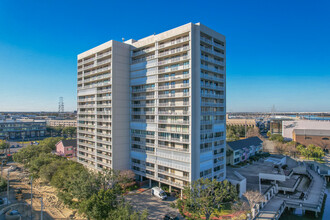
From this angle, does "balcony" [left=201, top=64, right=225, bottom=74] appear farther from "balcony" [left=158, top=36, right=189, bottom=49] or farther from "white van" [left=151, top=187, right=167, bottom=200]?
"white van" [left=151, top=187, right=167, bottom=200]

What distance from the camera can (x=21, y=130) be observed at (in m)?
154

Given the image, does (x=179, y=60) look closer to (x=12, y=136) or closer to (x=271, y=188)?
(x=271, y=188)

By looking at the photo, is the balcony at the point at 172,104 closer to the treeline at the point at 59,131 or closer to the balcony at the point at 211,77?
the balcony at the point at 211,77

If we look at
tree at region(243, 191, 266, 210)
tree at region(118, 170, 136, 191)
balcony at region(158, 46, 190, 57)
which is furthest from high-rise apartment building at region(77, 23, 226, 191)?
tree at region(243, 191, 266, 210)

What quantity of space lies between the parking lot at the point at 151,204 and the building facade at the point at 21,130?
14058 centimetres

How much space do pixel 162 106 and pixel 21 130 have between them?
15519cm

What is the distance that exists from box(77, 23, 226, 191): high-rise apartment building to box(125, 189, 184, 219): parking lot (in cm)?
435

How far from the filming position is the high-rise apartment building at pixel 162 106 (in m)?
43.0

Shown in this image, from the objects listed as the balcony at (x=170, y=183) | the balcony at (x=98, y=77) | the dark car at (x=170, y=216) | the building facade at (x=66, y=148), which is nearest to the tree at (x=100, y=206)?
the dark car at (x=170, y=216)

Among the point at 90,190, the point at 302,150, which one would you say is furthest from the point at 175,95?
the point at 302,150

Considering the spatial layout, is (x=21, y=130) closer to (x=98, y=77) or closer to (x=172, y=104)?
(x=98, y=77)

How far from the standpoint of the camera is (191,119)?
1660 inches

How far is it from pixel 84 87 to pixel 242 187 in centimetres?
5658

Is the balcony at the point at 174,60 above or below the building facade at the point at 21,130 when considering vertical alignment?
above
